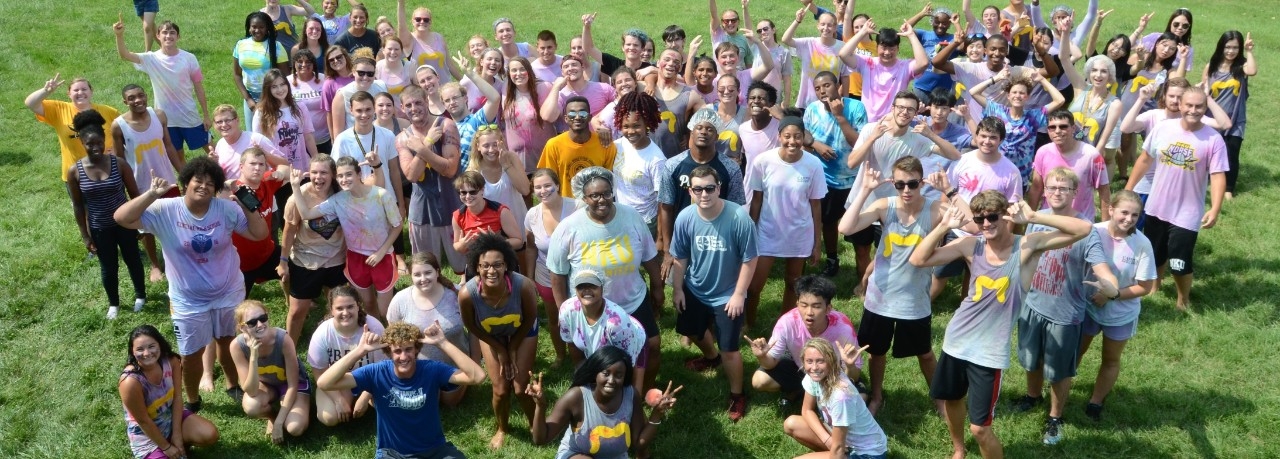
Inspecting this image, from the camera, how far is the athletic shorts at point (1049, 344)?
729 cm

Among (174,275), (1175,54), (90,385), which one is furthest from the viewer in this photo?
(1175,54)

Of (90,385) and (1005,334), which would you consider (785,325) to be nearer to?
(1005,334)

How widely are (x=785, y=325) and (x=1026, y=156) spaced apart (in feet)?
13.2

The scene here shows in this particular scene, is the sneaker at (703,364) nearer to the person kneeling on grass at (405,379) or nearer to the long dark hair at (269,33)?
the person kneeling on grass at (405,379)

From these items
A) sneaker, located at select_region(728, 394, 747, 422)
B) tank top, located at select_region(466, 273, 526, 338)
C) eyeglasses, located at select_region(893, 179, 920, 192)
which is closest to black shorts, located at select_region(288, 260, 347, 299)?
tank top, located at select_region(466, 273, 526, 338)

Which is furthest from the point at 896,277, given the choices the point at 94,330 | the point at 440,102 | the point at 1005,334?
the point at 94,330

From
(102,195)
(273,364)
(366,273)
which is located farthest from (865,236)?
(102,195)

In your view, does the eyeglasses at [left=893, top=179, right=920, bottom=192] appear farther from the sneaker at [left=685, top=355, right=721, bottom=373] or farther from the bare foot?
the bare foot

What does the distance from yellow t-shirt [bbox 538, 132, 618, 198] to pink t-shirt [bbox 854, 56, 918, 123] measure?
382 centimetres

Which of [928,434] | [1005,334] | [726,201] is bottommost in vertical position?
[928,434]

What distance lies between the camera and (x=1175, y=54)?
11.8 metres

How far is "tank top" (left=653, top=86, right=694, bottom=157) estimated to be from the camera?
964cm

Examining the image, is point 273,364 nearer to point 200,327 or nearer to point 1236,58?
point 200,327

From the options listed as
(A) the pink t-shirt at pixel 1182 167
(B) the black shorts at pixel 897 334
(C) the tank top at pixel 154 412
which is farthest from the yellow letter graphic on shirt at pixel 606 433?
(A) the pink t-shirt at pixel 1182 167
